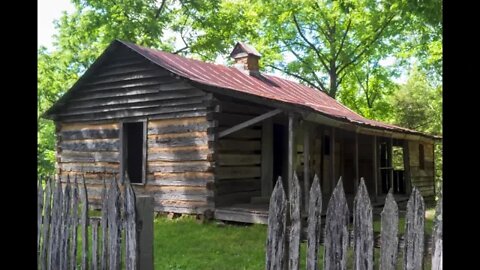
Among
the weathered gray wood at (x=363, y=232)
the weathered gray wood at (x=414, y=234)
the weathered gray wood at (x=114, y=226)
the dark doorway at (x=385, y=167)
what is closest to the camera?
the weathered gray wood at (x=414, y=234)

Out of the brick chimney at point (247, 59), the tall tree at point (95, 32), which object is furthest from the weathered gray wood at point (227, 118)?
the tall tree at point (95, 32)

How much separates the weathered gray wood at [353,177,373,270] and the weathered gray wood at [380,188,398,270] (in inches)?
3.2

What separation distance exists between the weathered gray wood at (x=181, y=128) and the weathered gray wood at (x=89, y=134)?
1474 mm

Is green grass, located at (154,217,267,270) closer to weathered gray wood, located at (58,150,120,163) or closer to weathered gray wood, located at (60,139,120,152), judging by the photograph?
weathered gray wood, located at (58,150,120,163)

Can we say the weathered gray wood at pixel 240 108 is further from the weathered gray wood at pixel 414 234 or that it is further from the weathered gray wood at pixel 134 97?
the weathered gray wood at pixel 414 234

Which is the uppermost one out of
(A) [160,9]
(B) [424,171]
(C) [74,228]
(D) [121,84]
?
(A) [160,9]

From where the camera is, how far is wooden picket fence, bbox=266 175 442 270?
9.90 ft

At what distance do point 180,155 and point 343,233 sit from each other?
969 centimetres

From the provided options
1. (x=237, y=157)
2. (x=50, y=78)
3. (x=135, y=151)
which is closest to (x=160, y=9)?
(x=50, y=78)

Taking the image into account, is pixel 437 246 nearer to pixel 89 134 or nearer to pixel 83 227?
pixel 83 227

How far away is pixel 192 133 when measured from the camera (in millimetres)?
12500

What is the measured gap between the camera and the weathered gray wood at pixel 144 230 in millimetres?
4050

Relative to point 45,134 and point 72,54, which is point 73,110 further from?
point 45,134

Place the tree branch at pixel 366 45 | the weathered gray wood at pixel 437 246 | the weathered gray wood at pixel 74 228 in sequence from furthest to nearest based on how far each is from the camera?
the tree branch at pixel 366 45
the weathered gray wood at pixel 74 228
the weathered gray wood at pixel 437 246
